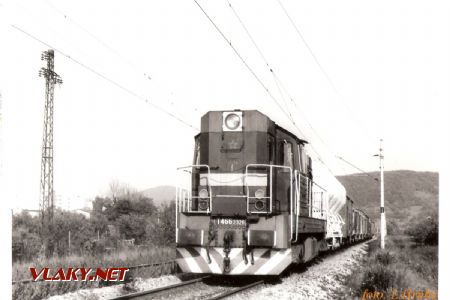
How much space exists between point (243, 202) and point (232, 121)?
195 cm

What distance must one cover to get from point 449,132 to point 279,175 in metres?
4.56

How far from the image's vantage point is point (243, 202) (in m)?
9.48

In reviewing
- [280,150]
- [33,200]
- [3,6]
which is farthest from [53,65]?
[33,200]

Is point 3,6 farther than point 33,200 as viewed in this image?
No

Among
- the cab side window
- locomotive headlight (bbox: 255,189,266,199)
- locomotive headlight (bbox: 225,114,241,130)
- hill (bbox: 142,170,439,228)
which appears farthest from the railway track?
hill (bbox: 142,170,439,228)

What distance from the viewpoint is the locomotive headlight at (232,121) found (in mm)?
10508

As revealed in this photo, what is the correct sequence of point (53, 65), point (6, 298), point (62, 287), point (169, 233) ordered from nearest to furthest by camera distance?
point (6, 298)
point (62, 287)
point (169, 233)
point (53, 65)

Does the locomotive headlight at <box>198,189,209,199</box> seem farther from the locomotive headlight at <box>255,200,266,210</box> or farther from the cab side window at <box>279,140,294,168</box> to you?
the cab side window at <box>279,140,294,168</box>

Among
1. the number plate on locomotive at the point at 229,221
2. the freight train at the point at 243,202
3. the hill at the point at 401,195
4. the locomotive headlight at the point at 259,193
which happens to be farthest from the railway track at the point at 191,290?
the hill at the point at 401,195

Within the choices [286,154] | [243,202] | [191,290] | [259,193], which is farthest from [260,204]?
[191,290]

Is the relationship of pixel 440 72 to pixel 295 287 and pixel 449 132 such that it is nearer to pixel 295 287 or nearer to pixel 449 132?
pixel 449 132

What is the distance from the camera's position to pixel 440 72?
6465 millimetres

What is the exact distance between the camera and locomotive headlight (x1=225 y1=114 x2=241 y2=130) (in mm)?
10508

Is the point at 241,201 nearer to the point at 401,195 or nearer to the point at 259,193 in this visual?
the point at 259,193
